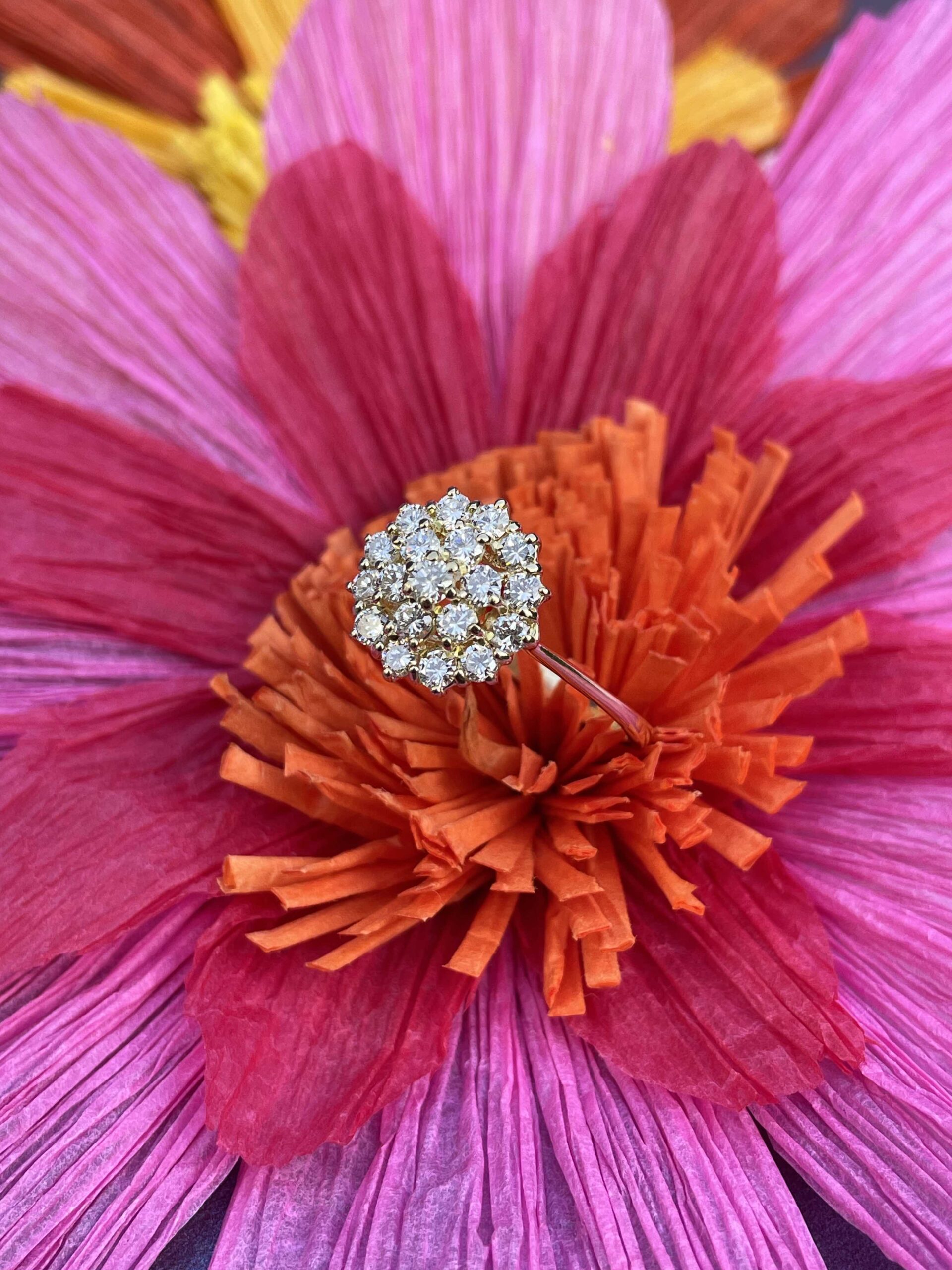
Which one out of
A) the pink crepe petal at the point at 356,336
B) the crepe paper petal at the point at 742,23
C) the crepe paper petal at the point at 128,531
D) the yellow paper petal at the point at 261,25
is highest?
the yellow paper petal at the point at 261,25

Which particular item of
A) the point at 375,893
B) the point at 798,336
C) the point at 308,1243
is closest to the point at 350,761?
the point at 375,893

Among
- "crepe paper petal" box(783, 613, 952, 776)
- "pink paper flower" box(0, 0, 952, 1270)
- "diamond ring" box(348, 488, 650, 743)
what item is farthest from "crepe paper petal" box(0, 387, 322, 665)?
"crepe paper petal" box(783, 613, 952, 776)

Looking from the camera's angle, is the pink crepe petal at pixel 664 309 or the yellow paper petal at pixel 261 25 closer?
the pink crepe petal at pixel 664 309

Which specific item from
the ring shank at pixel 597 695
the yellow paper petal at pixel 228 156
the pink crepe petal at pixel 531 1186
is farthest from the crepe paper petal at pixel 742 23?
the pink crepe petal at pixel 531 1186

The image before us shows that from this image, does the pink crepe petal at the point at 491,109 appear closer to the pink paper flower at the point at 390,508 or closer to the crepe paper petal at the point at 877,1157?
the pink paper flower at the point at 390,508

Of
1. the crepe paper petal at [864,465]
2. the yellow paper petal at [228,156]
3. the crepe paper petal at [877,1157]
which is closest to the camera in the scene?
the crepe paper petal at [877,1157]

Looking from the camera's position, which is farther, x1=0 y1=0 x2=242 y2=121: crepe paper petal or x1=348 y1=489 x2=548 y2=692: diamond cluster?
x1=0 y1=0 x2=242 y2=121: crepe paper petal

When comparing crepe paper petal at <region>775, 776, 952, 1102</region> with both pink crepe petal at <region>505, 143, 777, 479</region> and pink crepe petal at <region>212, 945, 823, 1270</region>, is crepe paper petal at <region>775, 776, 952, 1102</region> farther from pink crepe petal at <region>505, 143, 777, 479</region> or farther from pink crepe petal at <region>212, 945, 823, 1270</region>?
pink crepe petal at <region>505, 143, 777, 479</region>
